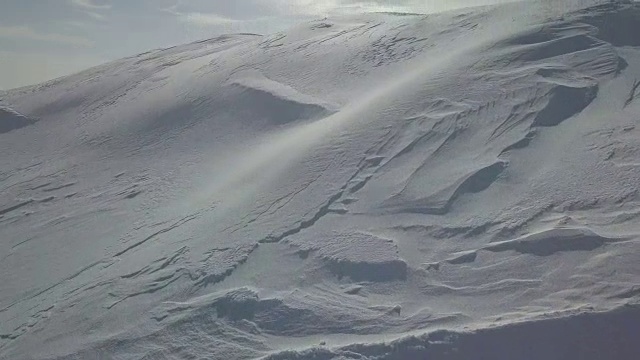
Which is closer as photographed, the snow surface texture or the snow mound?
the snow surface texture

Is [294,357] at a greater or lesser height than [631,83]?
lesser

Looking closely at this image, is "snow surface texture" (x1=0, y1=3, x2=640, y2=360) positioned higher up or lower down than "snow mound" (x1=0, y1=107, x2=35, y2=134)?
lower down

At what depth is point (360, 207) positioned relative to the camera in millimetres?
5242

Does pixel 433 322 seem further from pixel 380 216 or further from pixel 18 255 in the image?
pixel 18 255

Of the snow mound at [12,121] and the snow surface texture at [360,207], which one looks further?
the snow mound at [12,121]

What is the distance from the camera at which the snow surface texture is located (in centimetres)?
422

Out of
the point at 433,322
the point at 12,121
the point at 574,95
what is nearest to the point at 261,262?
the point at 433,322

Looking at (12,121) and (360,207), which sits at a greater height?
(12,121)

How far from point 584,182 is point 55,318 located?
363 centimetres

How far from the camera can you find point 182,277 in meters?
4.92

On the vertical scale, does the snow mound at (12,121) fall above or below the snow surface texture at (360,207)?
above

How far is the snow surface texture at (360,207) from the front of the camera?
4.22 m

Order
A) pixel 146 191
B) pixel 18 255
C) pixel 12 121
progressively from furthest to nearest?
pixel 12 121, pixel 146 191, pixel 18 255

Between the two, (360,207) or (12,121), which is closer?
(360,207)
